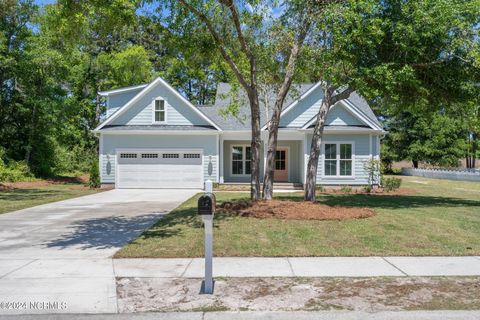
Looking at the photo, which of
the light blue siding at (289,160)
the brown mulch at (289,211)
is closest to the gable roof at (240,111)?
the light blue siding at (289,160)

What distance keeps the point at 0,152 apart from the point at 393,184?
2282 centimetres

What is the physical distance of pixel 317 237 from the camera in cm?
886

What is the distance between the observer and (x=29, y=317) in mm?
4723

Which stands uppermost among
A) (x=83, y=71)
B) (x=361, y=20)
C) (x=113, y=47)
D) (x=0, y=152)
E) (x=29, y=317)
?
(x=113, y=47)

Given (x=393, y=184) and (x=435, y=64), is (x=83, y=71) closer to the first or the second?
(x=393, y=184)

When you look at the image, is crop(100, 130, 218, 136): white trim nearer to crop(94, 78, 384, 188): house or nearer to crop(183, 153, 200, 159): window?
crop(94, 78, 384, 188): house

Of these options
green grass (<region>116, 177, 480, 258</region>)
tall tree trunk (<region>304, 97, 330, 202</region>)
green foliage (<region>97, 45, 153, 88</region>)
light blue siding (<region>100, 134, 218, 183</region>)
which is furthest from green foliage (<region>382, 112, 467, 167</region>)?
green grass (<region>116, 177, 480, 258</region>)

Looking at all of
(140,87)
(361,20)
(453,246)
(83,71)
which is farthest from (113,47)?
(453,246)

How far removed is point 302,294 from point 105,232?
19.0ft

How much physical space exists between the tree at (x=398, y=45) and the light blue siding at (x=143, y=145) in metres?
Result: 11.1

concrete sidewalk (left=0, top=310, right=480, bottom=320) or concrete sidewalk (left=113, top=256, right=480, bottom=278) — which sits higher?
concrete sidewalk (left=113, top=256, right=480, bottom=278)

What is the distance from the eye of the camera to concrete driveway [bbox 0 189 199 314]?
5191 millimetres

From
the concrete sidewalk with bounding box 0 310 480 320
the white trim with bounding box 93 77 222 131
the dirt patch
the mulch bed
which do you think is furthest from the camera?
the mulch bed

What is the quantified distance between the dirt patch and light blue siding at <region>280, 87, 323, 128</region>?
59.7 ft
